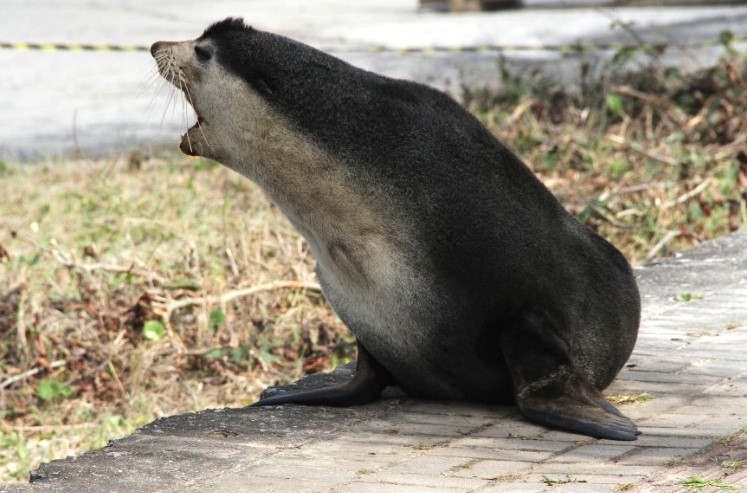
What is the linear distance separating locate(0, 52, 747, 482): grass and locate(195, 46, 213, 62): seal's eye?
187 centimetres

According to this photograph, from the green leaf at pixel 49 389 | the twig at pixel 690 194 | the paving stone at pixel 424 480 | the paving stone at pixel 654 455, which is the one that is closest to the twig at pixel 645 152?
the twig at pixel 690 194

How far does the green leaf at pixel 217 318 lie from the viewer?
6805 mm

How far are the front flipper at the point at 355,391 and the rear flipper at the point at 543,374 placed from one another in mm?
585

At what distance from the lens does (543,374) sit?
4781 millimetres

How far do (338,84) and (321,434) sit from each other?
3.97ft

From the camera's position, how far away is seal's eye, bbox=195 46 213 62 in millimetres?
4938

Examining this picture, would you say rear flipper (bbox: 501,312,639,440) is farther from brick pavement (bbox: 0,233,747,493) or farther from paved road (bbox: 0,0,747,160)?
paved road (bbox: 0,0,747,160)

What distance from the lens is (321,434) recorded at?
15.6 feet

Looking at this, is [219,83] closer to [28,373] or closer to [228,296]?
[228,296]

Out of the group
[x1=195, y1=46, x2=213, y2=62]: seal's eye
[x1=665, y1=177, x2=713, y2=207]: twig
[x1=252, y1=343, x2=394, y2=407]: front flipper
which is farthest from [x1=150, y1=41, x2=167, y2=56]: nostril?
[x1=665, y1=177, x2=713, y2=207]: twig

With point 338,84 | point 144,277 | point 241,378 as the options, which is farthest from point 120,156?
point 338,84

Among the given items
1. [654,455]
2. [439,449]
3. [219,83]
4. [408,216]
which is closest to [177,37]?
[219,83]

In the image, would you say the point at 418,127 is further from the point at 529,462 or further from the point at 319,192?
the point at 529,462

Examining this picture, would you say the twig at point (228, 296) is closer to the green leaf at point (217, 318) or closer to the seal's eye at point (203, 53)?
the green leaf at point (217, 318)
